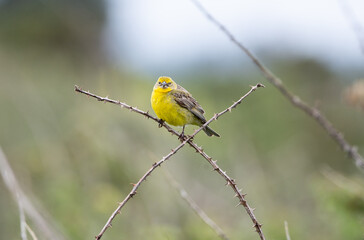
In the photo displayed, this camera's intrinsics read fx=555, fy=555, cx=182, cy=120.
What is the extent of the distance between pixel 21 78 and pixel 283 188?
247 inches

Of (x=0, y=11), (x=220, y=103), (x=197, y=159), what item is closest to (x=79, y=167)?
(x=197, y=159)

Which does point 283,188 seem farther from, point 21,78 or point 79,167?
point 21,78

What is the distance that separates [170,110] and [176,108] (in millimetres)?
79

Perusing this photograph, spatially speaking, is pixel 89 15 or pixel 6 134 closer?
pixel 6 134

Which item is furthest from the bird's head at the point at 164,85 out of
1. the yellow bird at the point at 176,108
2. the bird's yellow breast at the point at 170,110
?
the bird's yellow breast at the point at 170,110

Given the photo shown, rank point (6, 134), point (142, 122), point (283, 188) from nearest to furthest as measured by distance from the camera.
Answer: point (283, 188) < point (142, 122) < point (6, 134)

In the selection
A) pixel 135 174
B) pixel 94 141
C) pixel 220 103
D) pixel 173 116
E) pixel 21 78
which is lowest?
pixel 173 116

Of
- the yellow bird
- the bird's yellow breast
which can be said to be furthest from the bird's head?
the bird's yellow breast

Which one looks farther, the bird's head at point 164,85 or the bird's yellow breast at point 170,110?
the bird's head at point 164,85

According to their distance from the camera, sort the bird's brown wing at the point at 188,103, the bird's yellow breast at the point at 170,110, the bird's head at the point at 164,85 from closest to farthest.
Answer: the bird's yellow breast at the point at 170,110 < the bird's brown wing at the point at 188,103 < the bird's head at the point at 164,85

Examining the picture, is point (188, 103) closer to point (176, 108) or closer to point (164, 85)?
point (176, 108)

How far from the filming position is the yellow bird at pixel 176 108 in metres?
5.04

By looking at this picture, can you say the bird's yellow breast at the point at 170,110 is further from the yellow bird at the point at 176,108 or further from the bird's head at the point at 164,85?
the bird's head at the point at 164,85

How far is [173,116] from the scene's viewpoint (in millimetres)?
5047
